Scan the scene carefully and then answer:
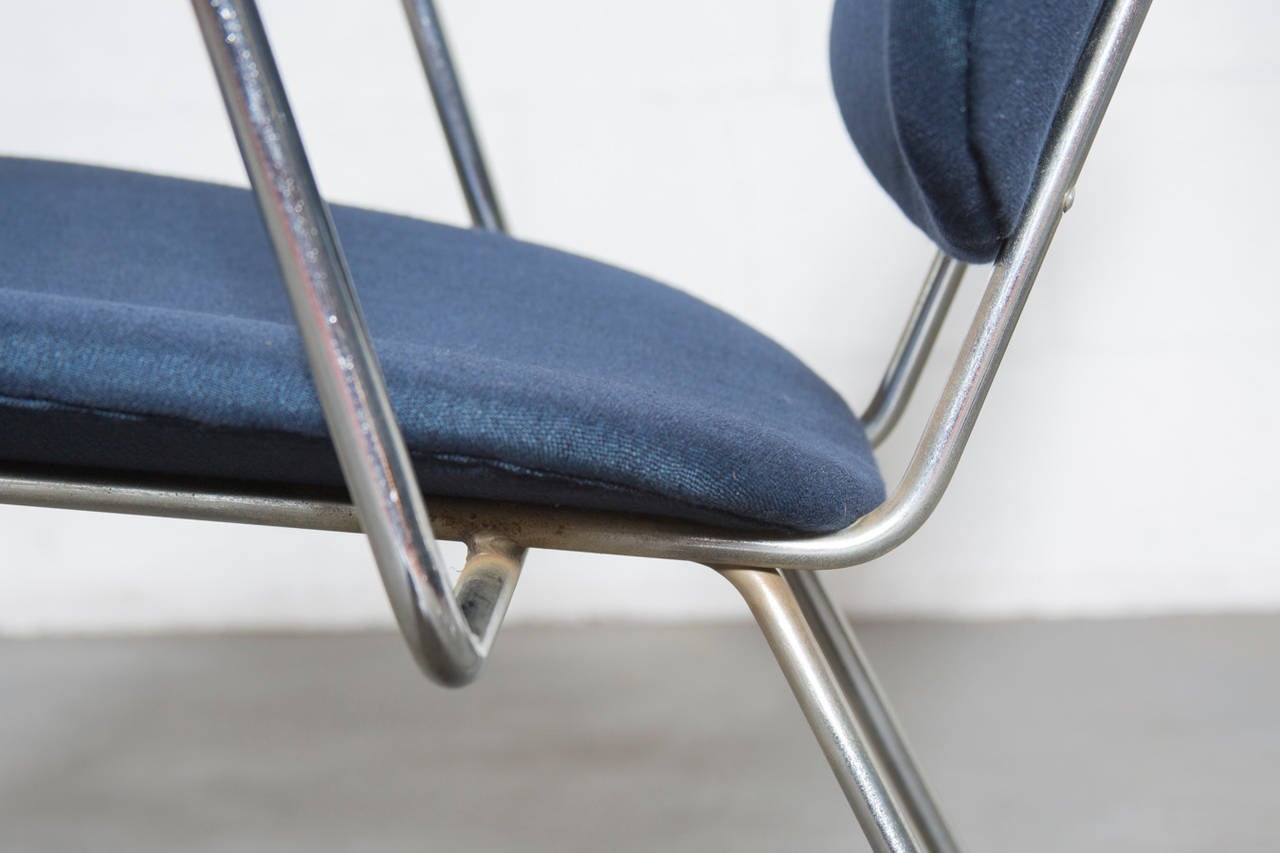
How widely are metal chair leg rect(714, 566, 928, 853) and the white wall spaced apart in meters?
1.10

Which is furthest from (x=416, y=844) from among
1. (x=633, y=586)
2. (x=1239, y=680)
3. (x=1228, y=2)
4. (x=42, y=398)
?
(x=1228, y=2)

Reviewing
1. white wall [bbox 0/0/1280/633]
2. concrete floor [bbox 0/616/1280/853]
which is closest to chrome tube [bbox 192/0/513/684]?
concrete floor [bbox 0/616/1280/853]

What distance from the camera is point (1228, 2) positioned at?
4.38ft

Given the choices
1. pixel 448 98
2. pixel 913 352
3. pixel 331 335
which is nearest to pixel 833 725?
pixel 331 335

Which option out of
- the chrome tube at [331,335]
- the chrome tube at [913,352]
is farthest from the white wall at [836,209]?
Result: the chrome tube at [331,335]

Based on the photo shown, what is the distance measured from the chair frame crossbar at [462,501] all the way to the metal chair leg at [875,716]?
0.19m

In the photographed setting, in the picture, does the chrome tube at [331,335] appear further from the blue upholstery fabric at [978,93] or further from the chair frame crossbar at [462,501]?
the blue upholstery fabric at [978,93]

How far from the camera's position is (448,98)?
74cm

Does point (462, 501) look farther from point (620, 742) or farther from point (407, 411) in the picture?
point (620, 742)

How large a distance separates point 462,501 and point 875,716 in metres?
0.28

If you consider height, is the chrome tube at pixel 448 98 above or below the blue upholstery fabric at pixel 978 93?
above

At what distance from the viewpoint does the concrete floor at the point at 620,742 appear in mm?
958

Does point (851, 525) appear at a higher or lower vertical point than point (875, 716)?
higher

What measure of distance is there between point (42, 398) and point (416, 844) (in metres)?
0.72
